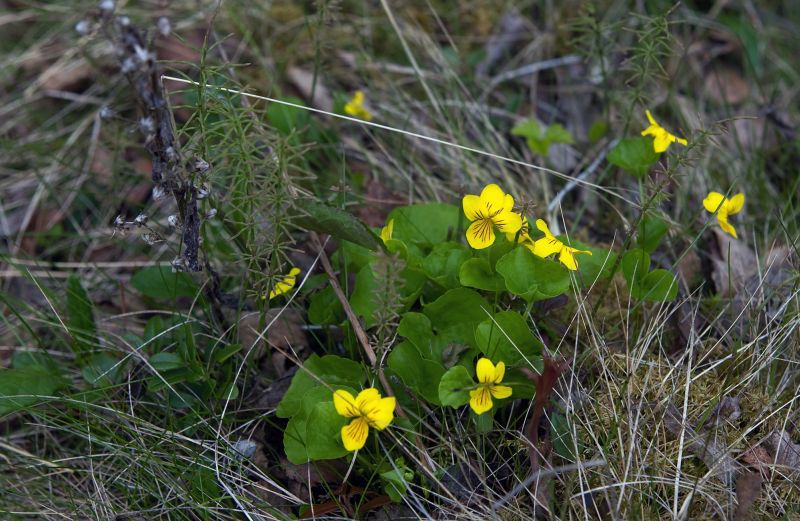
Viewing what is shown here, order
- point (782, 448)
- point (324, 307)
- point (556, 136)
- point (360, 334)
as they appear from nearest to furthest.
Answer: point (782, 448) → point (360, 334) → point (324, 307) → point (556, 136)

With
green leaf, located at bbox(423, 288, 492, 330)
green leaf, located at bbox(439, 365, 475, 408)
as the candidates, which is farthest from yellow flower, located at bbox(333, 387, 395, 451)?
green leaf, located at bbox(423, 288, 492, 330)

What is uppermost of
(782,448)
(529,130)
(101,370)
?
(529,130)

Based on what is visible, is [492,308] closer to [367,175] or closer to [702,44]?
[367,175]

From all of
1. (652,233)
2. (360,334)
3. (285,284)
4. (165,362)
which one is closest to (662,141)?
(652,233)

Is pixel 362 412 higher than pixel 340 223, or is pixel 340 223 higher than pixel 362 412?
pixel 340 223

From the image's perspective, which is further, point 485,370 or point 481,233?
point 481,233

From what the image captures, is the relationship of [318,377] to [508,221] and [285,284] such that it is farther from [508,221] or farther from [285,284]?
[508,221]

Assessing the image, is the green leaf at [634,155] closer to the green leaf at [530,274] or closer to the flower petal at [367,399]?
the green leaf at [530,274]

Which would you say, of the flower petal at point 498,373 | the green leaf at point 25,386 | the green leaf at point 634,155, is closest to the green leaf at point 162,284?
the green leaf at point 25,386
